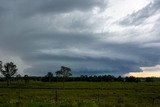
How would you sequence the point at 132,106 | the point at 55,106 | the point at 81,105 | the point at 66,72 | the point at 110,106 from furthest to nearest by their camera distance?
the point at 66,72 → the point at 132,106 → the point at 110,106 → the point at 81,105 → the point at 55,106

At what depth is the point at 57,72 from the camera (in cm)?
19975

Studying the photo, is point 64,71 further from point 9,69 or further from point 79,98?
point 79,98

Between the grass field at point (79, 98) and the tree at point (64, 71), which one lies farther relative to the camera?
the tree at point (64, 71)

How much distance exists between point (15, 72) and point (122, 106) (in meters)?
156

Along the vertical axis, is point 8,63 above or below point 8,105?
above

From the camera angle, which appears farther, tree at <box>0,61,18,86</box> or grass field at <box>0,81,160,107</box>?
tree at <box>0,61,18,86</box>

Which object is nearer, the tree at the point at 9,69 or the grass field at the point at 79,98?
the grass field at the point at 79,98

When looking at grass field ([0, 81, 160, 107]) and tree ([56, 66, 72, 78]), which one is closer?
grass field ([0, 81, 160, 107])

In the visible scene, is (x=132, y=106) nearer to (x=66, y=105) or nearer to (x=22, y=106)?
(x=66, y=105)

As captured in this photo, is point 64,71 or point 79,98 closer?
point 79,98

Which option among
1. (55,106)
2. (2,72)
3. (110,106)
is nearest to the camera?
(55,106)

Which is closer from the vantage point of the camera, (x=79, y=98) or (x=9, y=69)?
(x=79, y=98)

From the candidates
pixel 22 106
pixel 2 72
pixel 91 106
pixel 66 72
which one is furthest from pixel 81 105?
pixel 66 72

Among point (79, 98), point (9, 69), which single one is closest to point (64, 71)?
point (9, 69)
